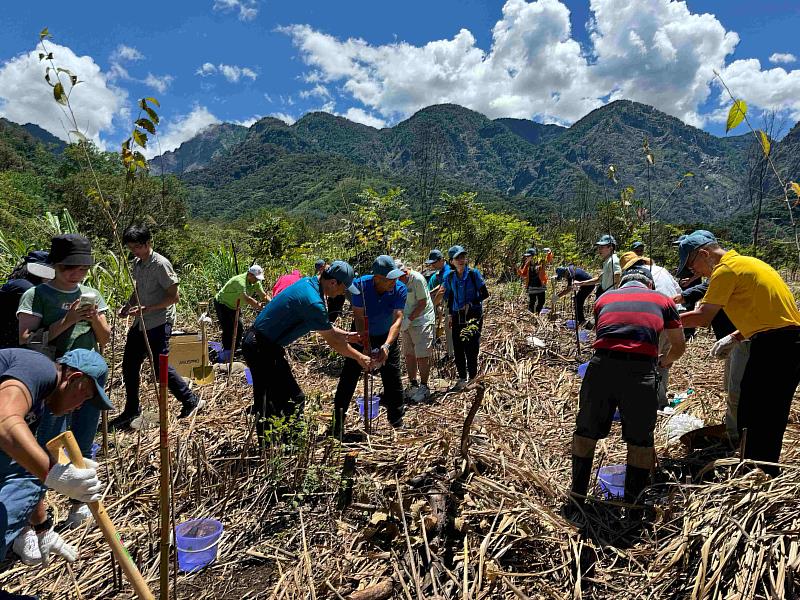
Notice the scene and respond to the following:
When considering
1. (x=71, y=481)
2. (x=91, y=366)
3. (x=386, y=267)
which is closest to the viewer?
(x=71, y=481)

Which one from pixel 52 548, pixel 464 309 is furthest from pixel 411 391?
pixel 52 548

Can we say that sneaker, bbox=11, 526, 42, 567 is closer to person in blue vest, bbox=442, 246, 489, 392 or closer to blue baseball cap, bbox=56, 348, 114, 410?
blue baseball cap, bbox=56, 348, 114, 410

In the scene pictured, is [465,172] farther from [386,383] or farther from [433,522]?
[433,522]

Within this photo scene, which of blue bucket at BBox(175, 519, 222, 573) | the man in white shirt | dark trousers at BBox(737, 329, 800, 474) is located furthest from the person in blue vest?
blue bucket at BBox(175, 519, 222, 573)

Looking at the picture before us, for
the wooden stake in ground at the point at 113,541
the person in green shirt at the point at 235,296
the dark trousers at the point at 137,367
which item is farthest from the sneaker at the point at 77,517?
the person in green shirt at the point at 235,296

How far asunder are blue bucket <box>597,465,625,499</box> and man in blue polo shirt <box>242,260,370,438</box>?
173cm

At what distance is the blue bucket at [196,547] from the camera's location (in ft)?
7.32

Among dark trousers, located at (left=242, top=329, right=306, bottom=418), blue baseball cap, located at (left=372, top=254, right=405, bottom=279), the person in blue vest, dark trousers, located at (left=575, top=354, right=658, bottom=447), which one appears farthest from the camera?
the person in blue vest

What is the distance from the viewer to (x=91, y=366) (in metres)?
2.02

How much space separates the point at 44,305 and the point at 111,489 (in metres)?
1.26

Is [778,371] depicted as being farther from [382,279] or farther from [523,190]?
[523,190]

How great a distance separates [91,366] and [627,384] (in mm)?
2735

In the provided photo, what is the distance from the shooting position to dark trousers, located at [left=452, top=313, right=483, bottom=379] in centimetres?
491

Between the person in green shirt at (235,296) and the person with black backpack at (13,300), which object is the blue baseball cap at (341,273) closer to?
the person with black backpack at (13,300)
